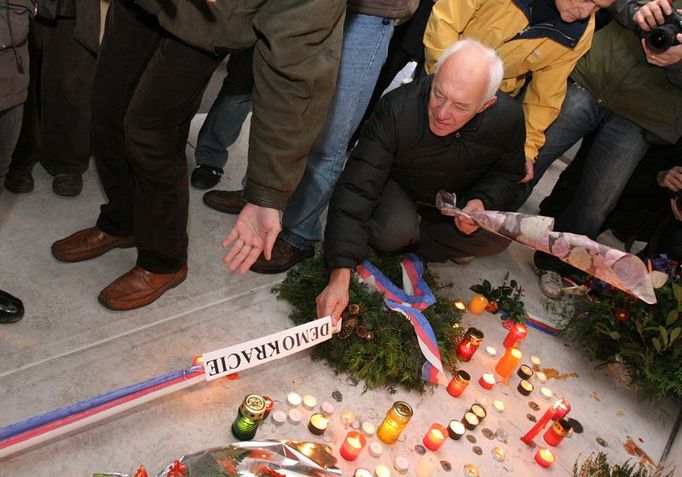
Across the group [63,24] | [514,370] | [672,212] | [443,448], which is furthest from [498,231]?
[63,24]

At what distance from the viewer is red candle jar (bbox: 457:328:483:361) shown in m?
2.30

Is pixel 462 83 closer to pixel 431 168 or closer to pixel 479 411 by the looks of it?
pixel 431 168

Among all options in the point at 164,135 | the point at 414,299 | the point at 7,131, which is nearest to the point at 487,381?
the point at 414,299

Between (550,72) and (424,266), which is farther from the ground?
(550,72)

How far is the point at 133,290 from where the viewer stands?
2.02 m

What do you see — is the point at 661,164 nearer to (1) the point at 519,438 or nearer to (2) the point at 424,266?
(2) the point at 424,266

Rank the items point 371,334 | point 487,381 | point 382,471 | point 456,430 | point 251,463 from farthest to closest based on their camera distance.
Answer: point 487,381
point 371,334
point 456,430
point 382,471
point 251,463

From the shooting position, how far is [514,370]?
7.93 ft

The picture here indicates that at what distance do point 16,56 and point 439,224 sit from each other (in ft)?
5.57

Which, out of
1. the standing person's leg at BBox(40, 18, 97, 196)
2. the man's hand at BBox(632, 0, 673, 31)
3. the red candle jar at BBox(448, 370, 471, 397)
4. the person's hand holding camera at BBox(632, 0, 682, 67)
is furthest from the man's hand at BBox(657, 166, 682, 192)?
the standing person's leg at BBox(40, 18, 97, 196)

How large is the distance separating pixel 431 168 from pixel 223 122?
3.40 ft

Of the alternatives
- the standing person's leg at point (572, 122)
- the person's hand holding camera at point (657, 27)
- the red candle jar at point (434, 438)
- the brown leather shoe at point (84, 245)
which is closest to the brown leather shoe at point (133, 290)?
the brown leather shoe at point (84, 245)

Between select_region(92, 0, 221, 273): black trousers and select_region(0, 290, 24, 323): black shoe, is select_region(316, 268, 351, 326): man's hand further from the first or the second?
select_region(0, 290, 24, 323): black shoe

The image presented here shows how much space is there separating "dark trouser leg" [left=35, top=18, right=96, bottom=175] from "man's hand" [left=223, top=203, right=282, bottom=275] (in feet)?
3.89
